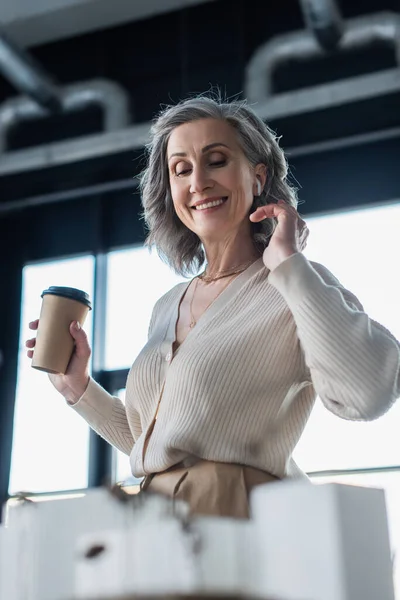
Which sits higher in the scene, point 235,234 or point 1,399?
point 1,399

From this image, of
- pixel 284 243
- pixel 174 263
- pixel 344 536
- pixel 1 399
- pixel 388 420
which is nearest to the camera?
pixel 344 536

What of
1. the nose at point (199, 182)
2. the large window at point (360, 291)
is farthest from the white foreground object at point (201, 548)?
the large window at point (360, 291)

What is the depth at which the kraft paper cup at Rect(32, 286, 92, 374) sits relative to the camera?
160 cm

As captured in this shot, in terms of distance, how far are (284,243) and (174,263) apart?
1.95 feet

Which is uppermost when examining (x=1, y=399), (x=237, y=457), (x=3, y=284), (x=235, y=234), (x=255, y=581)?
(x=3, y=284)

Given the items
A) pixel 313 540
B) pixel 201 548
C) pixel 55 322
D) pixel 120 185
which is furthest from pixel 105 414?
pixel 120 185

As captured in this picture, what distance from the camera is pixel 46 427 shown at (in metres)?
4.71

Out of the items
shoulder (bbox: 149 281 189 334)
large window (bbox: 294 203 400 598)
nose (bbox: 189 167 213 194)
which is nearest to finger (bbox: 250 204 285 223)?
nose (bbox: 189 167 213 194)

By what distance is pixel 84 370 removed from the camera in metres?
1.69

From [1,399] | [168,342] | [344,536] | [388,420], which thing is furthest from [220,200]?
[1,399]

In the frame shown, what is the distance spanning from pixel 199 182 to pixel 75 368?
1.39 ft

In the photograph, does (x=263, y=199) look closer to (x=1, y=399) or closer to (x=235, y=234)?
(x=235, y=234)

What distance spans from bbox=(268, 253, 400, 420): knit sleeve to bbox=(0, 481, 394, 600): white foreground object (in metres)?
0.27

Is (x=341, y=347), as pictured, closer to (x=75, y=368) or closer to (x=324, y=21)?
(x=75, y=368)
